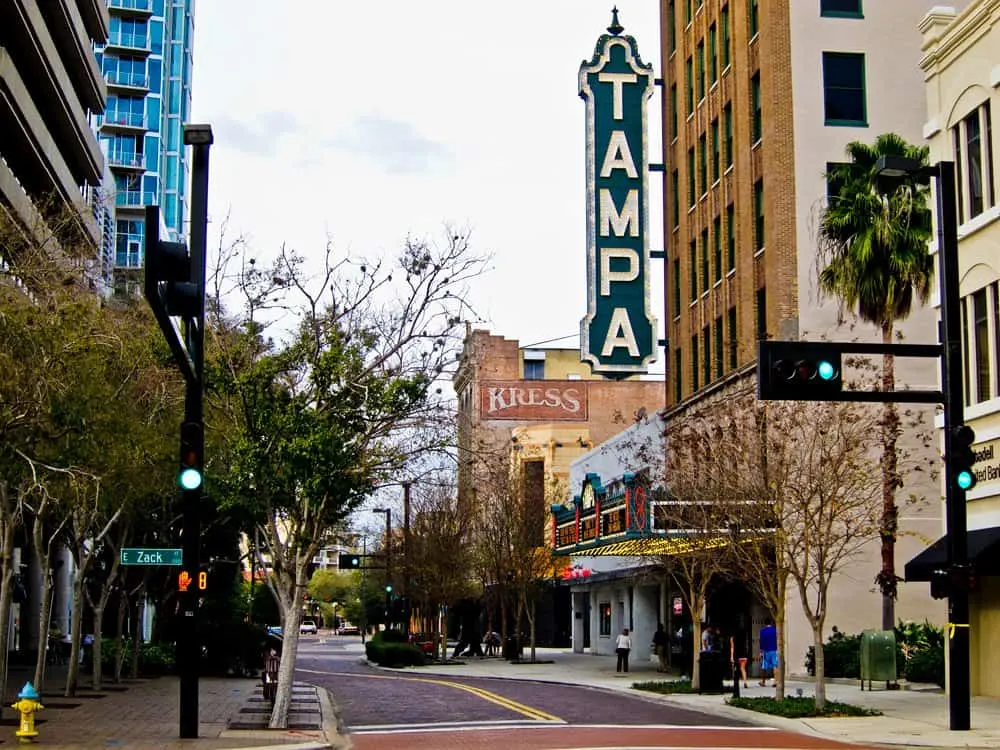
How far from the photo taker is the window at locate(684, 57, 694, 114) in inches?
1991

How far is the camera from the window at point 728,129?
151ft

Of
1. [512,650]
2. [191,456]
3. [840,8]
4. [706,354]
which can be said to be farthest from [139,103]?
[191,456]

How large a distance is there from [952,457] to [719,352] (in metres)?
25.8

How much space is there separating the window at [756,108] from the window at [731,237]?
8.78 ft

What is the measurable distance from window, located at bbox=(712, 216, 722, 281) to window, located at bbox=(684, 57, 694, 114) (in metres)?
5.42

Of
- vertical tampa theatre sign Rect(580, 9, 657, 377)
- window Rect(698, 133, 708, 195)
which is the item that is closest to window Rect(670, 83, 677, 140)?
window Rect(698, 133, 708, 195)

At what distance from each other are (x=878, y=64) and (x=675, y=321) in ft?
43.6

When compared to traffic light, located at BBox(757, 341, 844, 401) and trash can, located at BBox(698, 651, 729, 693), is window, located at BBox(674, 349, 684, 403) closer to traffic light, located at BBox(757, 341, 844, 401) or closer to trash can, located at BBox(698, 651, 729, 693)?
trash can, located at BBox(698, 651, 729, 693)

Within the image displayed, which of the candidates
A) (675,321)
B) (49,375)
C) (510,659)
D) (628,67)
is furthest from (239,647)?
(49,375)

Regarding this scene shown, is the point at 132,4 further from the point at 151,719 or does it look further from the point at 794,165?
the point at 151,719

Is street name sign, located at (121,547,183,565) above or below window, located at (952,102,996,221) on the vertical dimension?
below

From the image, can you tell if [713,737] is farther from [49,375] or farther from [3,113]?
[3,113]

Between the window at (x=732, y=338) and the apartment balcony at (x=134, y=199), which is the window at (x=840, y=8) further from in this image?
the apartment balcony at (x=134, y=199)

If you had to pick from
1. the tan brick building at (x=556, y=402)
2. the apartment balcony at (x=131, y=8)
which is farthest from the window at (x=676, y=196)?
the apartment balcony at (x=131, y=8)
